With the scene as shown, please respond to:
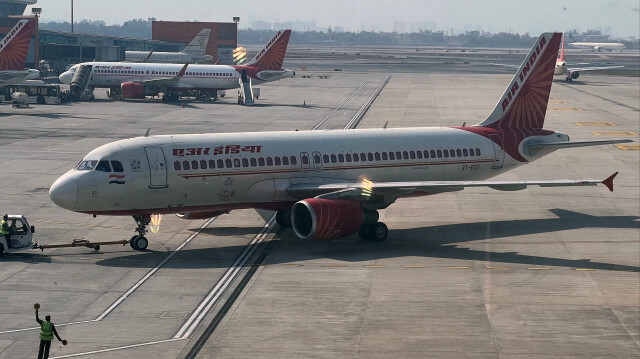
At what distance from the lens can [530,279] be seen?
34.7 metres

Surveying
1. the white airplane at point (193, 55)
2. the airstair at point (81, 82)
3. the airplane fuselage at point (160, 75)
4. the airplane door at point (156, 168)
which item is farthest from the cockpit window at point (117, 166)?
the white airplane at point (193, 55)

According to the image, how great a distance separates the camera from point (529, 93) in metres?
50.8

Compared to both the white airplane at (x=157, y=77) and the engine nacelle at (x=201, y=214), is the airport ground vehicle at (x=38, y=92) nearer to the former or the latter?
the white airplane at (x=157, y=77)

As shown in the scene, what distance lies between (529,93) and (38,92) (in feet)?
250

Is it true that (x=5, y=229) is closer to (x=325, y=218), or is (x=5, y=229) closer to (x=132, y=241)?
(x=132, y=241)

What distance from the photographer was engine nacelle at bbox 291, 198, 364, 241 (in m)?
38.6

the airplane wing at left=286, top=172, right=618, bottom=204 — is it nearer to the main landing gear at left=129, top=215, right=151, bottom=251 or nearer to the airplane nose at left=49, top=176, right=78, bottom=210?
the main landing gear at left=129, top=215, right=151, bottom=251

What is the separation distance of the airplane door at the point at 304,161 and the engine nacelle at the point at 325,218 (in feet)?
10.9

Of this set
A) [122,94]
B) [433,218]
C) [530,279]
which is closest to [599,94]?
[122,94]

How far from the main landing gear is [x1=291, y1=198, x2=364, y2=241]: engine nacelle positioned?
6520 mm

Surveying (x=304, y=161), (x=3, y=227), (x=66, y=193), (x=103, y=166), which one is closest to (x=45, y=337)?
(x=66, y=193)

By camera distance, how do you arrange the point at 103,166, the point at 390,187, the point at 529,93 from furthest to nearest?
the point at 529,93, the point at 390,187, the point at 103,166

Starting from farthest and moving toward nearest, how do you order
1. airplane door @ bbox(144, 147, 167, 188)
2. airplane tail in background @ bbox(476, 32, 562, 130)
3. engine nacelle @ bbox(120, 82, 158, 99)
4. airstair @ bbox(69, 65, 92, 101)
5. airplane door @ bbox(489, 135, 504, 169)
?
engine nacelle @ bbox(120, 82, 158, 99) → airstair @ bbox(69, 65, 92, 101) → airplane tail in background @ bbox(476, 32, 562, 130) → airplane door @ bbox(489, 135, 504, 169) → airplane door @ bbox(144, 147, 167, 188)

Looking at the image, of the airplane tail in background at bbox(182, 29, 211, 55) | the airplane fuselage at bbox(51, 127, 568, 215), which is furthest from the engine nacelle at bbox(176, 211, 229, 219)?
the airplane tail in background at bbox(182, 29, 211, 55)
